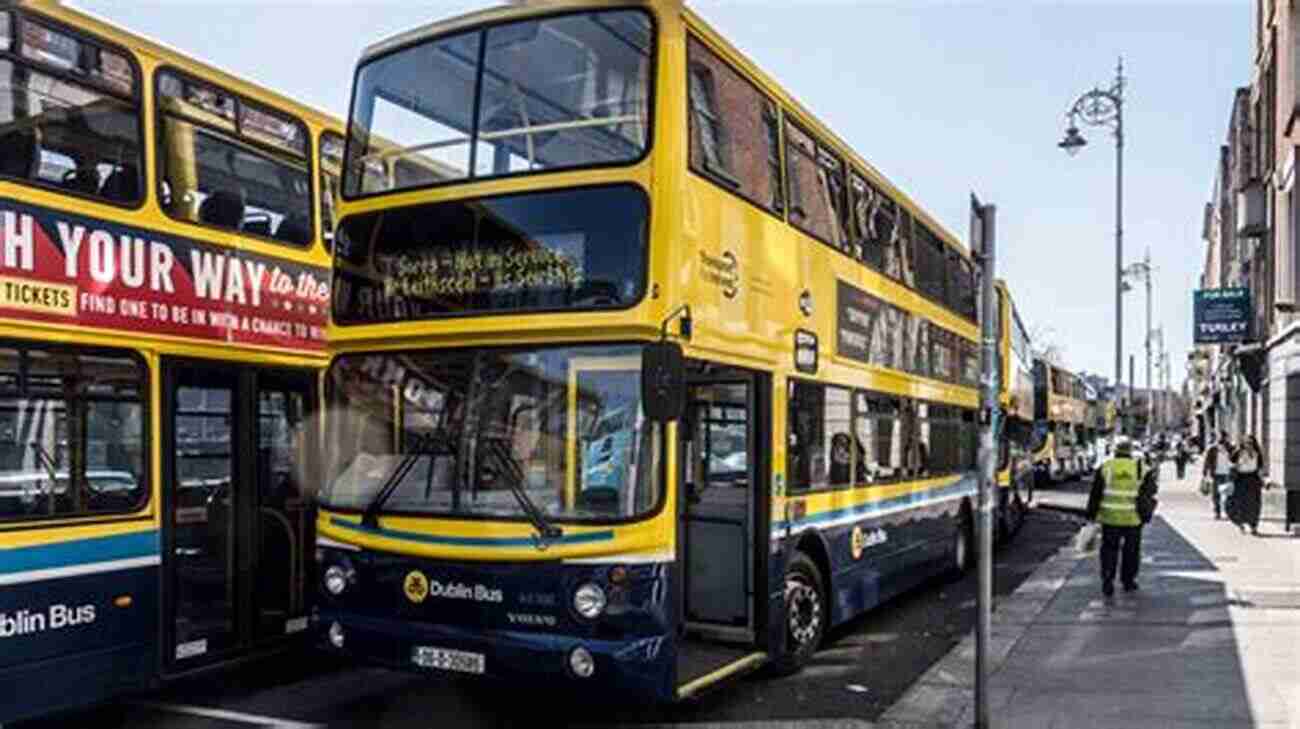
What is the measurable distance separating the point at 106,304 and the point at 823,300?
4989 millimetres

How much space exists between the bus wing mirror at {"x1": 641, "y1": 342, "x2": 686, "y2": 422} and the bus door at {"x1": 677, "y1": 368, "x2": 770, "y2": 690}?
1.31m

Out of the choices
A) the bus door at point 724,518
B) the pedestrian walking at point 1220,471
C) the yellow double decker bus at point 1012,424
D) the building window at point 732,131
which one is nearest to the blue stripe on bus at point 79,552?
the bus door at point 724,518

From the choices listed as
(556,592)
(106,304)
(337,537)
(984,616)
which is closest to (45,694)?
(337,537)

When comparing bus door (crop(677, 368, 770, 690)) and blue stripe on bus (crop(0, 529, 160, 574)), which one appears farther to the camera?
bus door (crop(677, 368, 770, 690))

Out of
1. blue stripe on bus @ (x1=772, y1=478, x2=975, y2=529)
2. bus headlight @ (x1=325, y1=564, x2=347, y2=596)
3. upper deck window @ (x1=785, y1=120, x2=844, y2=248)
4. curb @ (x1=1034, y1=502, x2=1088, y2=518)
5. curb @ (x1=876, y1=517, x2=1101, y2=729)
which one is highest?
upper deck window @ (x1=785, y1=120, x2=844, y2=248)

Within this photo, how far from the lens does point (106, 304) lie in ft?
22.6

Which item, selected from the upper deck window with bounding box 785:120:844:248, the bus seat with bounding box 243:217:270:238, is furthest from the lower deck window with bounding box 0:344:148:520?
the upper deck window with bounding box 785:120:844:248

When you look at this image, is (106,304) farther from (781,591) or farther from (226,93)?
(781,591)

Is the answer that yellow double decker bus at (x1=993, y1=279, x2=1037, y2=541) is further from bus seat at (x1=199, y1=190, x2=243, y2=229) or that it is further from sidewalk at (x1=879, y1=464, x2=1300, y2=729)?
bus seat at (x1=199, y1=190, x2=243, y2=229)

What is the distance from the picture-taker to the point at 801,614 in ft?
28.2

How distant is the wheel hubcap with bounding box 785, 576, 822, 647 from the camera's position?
8383 mm

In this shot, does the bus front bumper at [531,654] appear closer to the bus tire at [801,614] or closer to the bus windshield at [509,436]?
the bus windshield at [509,436]

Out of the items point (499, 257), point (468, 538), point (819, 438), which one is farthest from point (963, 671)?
point (499, 257)

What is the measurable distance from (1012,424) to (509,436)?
14.3m
